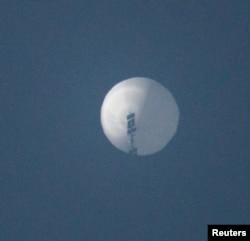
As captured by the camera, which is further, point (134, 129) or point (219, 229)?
point (134, 129)

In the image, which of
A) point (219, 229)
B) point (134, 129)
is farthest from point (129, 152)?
point (219, 229)

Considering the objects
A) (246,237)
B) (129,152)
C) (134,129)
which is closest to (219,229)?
(246,237)

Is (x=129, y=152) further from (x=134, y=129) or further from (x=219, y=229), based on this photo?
(x=219, y=229)

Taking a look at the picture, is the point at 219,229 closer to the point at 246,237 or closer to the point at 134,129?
the point at 246,237

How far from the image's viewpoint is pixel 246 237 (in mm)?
24766

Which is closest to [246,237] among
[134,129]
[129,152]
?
[134,129]

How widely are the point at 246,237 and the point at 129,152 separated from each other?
41.3 m

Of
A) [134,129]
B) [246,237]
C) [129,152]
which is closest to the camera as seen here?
[246,237]

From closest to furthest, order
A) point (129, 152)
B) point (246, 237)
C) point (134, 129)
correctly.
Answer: point (246, 237) → point (134, 129) → point (129, 152)

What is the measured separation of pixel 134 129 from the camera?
61.1 meters

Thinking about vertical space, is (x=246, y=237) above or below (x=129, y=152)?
below

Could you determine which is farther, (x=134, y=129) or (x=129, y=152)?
(x=129, y=152)

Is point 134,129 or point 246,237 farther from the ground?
point 134,129

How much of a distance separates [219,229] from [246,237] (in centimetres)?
93
